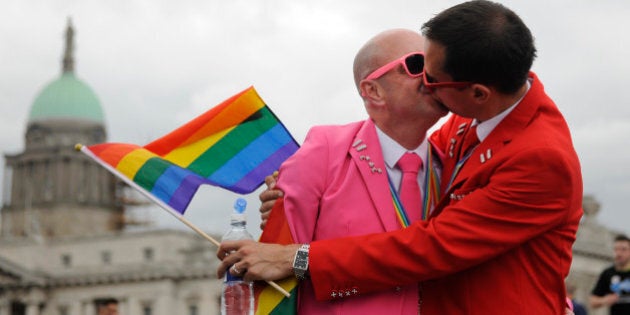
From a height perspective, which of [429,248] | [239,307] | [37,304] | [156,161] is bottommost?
[37,304]

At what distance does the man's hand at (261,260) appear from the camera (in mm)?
3441

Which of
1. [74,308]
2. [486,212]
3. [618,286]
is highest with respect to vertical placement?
[486,212]

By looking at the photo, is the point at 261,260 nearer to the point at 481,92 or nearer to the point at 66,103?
the point at 481,92

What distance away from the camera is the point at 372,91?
12.5 feet

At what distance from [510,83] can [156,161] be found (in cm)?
169

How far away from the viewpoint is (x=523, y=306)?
3.30m

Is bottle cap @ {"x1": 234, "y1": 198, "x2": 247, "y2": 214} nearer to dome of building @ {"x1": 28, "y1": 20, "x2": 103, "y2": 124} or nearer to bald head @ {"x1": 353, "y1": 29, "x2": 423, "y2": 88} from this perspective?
bald head @ {"x1": 353, "y1": 29, "x2": 423, "y2": 88}

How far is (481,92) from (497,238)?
48cm

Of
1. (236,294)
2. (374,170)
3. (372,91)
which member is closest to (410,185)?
(374,170)

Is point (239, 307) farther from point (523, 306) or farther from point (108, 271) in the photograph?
point (108, 271)

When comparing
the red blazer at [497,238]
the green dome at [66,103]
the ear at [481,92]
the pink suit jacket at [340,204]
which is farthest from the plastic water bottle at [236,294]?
the green dome at [66,103]

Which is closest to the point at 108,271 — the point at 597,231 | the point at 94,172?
the point at 94,172

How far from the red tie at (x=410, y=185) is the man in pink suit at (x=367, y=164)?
0.02 meters

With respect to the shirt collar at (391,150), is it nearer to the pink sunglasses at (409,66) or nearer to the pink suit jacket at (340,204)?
the pink suit jacket at (340,204)
